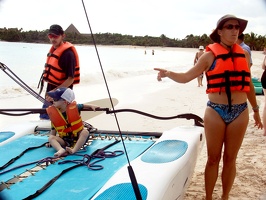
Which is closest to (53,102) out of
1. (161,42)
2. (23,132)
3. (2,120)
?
(23,132)

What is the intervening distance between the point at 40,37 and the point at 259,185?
2.49m

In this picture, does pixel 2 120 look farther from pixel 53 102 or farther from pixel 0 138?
pixel 53 102

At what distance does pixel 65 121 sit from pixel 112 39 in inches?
83.0

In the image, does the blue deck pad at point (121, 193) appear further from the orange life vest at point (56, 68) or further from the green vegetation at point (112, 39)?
the orange life vest at point (56, 68)

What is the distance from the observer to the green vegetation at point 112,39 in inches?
85.9

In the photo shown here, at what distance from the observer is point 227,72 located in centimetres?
252

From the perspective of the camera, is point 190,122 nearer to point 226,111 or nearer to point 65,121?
point 65,121

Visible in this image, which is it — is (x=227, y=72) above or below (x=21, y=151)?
above

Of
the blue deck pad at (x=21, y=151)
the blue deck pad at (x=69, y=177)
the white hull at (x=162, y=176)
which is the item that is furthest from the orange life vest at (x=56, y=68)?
the white hull at (x=162, y=176)

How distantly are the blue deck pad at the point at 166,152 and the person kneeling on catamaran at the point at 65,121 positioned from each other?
883mm

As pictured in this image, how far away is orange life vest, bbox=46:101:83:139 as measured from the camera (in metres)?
3.49

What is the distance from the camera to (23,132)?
4.06 m

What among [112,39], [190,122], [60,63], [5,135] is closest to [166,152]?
[60,63]

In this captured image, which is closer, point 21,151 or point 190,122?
point 21,151
